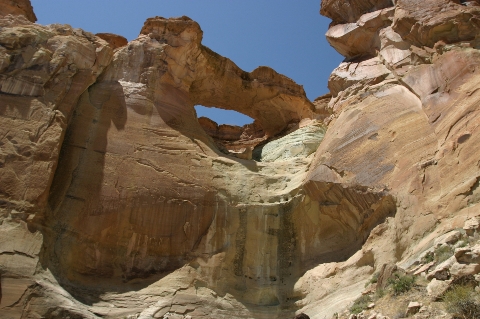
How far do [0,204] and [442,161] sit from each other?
998 cm

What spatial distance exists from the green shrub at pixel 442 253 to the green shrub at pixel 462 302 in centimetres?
138

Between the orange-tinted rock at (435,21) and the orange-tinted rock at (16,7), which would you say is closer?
the orange-tinted rock at (435,21)

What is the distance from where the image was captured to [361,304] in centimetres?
1016

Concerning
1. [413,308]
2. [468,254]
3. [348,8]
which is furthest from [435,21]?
[413,308]

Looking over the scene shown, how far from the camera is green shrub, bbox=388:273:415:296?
9.12 m

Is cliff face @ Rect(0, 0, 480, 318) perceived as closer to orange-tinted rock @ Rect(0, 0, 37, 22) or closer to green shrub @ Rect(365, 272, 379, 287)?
green shrub @ Rect(365, 272, 379, 287)

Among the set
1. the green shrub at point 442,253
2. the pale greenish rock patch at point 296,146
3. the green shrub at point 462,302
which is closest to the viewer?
the green shrub at point 462,302

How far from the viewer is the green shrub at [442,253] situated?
30.6ft

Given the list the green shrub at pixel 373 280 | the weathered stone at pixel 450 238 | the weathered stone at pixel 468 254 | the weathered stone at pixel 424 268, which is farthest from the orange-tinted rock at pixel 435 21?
the weathered stone at pixel 468 254

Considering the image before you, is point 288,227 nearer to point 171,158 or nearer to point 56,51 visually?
point 171,158

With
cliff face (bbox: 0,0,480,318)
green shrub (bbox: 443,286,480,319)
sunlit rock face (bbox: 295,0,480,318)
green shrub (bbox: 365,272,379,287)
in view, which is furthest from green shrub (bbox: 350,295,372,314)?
green shrub (bbox: 443,286,480,319)

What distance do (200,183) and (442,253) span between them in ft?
24.7

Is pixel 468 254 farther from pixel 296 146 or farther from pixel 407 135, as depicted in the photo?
pixel 296 146

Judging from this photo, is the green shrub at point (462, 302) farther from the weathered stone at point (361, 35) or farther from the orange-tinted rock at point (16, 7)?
the orange-tinted rock at point (16, 7)
